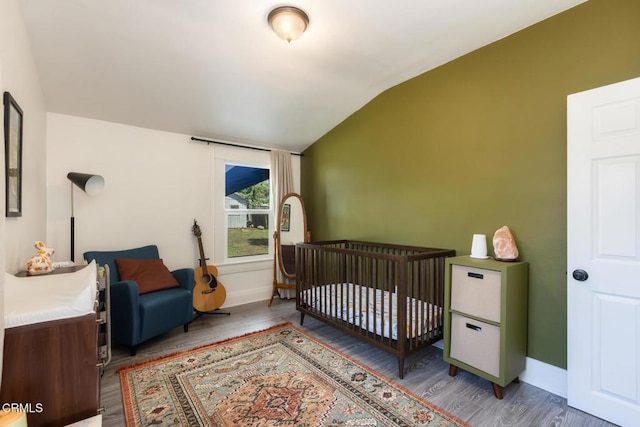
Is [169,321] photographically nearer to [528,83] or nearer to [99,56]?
[99,56]

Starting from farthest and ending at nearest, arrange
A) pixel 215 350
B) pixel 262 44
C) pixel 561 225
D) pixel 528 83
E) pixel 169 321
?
pixel 169 321 < pixel 215 350 < pixel 262 44 < pixel 528 83 < pixel 561 225

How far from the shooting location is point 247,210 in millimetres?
4113

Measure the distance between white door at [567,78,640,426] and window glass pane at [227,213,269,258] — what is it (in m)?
3.39

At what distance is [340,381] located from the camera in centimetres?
212

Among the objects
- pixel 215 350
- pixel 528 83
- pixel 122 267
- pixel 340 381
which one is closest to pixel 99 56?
pixel 122 267

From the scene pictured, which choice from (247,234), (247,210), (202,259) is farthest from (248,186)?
(202,259)

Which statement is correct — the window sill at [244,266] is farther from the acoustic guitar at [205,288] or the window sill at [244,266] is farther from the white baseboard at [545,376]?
the white baseboard at [545,376]

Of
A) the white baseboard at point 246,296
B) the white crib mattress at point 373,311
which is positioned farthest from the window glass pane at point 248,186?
the white crib mattress at point 373,311

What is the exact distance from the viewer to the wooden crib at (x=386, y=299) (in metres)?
2.22

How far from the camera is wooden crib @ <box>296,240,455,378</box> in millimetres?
2223

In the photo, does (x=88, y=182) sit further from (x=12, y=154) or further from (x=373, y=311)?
(x=373, y=311)

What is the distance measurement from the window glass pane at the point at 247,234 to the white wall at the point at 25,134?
185 cm

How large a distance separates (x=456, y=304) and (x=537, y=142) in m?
1.30

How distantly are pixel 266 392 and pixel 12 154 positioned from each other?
210cm
